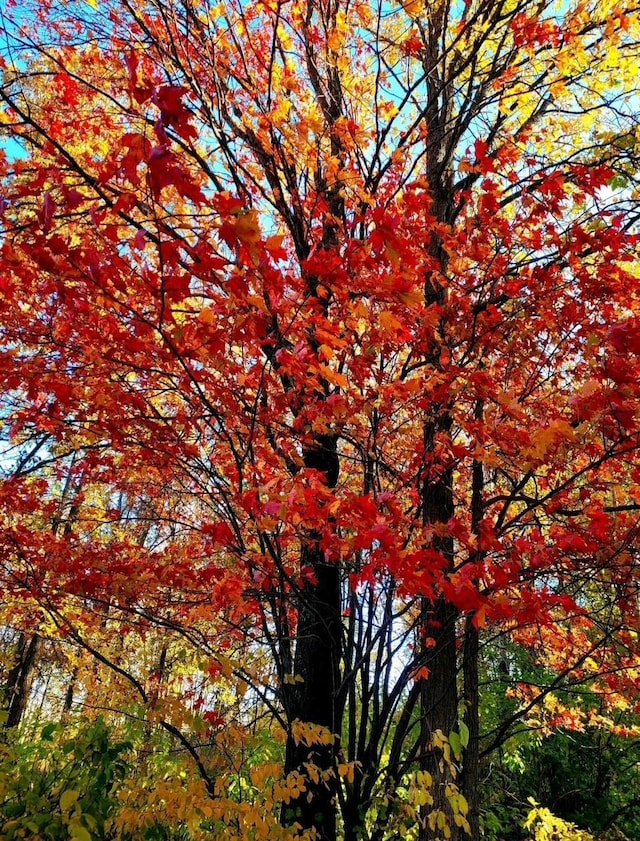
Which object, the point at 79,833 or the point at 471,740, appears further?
the point at 471,740

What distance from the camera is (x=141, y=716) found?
3.23 metres

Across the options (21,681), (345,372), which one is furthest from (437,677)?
(21,681)

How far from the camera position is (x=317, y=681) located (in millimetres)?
4297

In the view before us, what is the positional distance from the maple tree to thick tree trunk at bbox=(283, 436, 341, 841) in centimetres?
3

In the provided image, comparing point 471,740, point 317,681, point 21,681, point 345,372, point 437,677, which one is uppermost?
point 345,372

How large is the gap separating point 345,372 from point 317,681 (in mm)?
2601

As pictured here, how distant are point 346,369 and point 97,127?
12.2 ft

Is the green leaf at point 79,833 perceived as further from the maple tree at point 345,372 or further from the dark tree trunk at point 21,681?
the dark tree trunk at point 21,681

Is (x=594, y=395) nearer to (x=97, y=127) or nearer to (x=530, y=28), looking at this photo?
(x=530, y=28)

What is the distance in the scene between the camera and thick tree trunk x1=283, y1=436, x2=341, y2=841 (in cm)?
386

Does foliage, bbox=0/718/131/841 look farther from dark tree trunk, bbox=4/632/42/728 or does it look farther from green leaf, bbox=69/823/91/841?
dark tree trunk, bbox=4/632/42/728

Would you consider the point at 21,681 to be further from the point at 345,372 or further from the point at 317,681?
the point at 345,372

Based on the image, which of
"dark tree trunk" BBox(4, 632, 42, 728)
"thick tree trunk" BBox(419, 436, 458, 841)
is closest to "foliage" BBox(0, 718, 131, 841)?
"thick tree trunk" BBox(419, 436, 458, 841)

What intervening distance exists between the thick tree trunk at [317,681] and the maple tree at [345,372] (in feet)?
0.09
